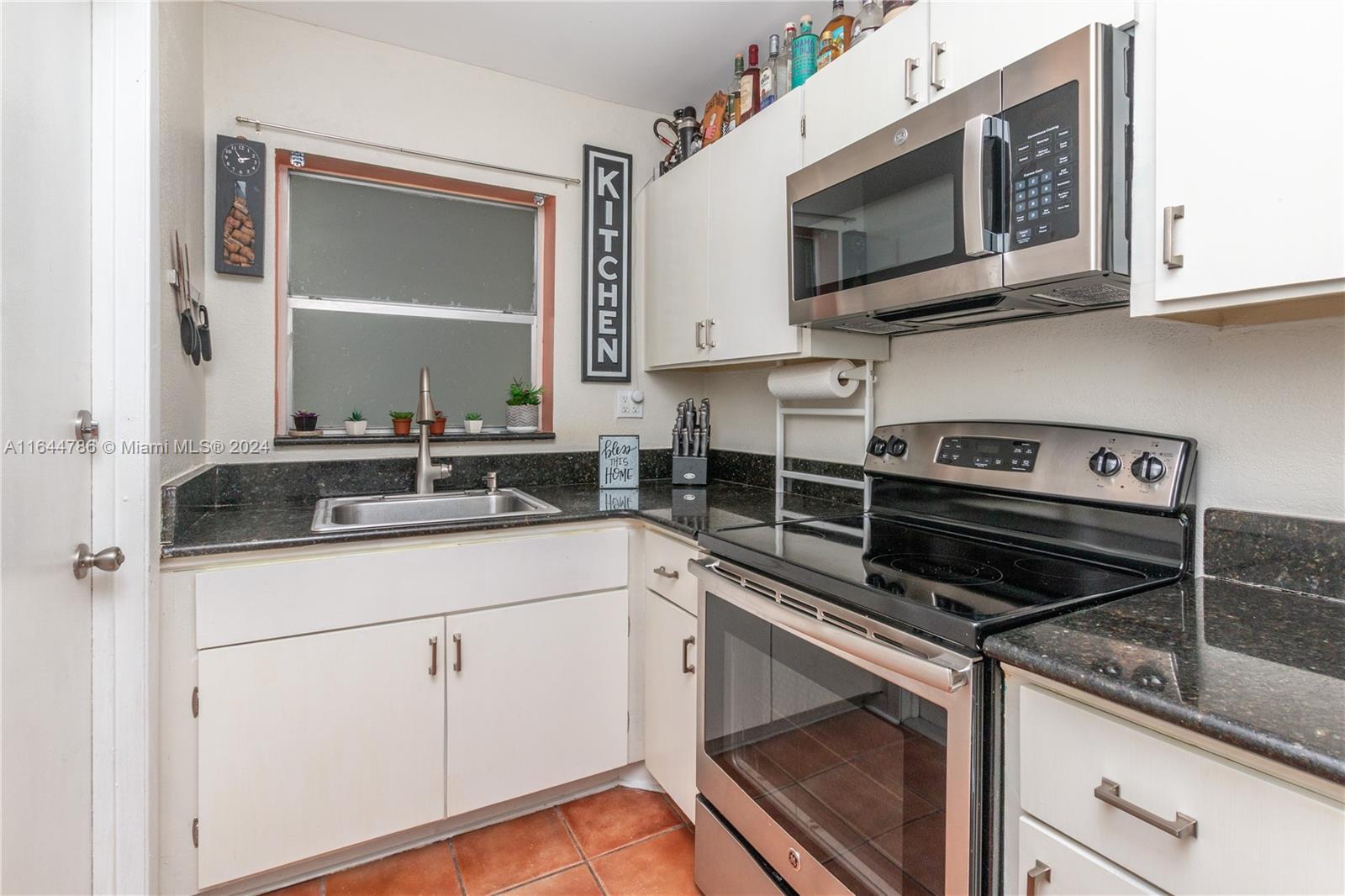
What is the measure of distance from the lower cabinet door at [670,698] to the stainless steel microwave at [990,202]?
928 millimetres

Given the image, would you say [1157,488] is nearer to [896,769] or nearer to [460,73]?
[896,769]

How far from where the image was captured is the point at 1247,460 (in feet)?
3.71

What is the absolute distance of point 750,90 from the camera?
2006mm

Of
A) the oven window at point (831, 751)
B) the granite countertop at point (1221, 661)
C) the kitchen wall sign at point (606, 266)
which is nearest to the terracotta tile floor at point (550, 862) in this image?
the oven window at point (831, 751)

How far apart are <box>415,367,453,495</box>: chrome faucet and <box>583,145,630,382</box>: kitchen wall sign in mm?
643

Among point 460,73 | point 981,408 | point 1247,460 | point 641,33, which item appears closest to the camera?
point 1247,460

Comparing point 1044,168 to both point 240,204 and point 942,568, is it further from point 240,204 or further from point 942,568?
point 240,204

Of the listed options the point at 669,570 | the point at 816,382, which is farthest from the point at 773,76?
the point at 669,570

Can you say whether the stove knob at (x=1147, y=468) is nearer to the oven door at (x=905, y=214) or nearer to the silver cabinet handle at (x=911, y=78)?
the oven door at (x=905, y=214)

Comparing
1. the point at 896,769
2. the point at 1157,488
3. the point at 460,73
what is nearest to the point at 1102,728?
the point at 896,769

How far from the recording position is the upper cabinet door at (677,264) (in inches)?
84.4

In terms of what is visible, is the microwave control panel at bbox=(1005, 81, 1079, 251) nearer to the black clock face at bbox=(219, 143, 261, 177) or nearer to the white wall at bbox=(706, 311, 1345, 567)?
the white wall at bbox=(706, 311, 1345, 567)

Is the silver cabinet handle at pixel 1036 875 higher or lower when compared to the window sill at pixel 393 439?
lower

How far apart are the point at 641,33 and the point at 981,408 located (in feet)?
5.37
